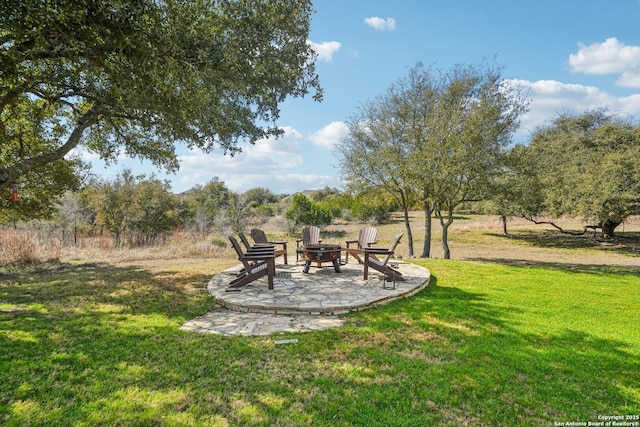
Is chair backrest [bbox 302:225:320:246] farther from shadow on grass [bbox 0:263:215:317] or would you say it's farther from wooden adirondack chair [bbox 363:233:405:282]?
shadow on grass [bbox 0:263:215:317]

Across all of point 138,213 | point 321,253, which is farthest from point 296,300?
point 138,213

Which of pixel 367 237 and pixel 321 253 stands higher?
pixel 367 237

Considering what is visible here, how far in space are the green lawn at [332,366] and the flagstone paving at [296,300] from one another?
306 mm

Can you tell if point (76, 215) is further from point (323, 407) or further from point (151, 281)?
point (323, 407)

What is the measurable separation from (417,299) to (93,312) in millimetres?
5103

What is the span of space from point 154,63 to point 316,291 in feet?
13.5

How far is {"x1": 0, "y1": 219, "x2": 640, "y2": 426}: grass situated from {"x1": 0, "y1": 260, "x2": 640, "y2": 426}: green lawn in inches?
0.5

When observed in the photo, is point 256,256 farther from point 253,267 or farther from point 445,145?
point 445,145

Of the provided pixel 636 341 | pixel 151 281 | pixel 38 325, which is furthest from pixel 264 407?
pixel 151 281

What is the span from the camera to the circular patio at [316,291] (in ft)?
16.0

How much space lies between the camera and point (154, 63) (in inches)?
141

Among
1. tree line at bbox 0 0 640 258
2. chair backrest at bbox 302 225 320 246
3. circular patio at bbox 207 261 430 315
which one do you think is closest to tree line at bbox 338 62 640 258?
tree line at bbox 0 0 640 258

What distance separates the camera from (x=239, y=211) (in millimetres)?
17266

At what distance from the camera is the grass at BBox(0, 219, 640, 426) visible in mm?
2426
